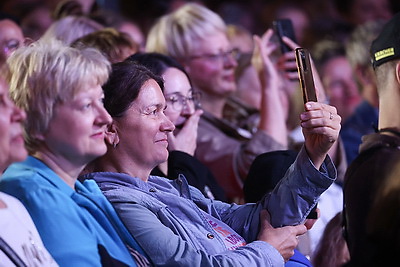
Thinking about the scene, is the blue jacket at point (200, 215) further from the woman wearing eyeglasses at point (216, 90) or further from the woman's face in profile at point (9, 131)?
the woman wearing eyeglasses at point (216, 90)

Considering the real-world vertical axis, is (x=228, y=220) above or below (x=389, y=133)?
below

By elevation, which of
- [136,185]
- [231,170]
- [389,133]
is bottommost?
[231,170]

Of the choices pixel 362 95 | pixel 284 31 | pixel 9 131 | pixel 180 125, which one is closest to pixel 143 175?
pixel 9 131

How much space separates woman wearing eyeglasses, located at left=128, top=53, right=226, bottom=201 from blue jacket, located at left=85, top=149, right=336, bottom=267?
0.41 m

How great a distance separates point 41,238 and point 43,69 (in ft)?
1.43

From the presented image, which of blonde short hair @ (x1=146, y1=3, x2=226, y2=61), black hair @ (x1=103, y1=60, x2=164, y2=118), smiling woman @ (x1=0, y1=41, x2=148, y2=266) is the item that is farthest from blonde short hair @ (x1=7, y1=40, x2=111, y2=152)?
blonde short hair @ (x1=146, y1=3, x2=226, y2=61)

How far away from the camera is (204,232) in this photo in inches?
112

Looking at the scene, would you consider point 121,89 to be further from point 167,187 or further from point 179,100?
point 179,100

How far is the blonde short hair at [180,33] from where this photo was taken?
474 cm

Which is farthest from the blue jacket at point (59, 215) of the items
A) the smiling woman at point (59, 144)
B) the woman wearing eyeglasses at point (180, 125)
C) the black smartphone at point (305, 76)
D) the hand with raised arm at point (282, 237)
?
the woman wearing eyeglasses at point (180, 125)

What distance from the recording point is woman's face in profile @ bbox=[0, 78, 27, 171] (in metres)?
2.30

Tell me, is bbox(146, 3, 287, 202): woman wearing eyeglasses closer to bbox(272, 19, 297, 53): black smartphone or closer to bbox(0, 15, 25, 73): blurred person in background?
bbox(272, 19, 297, 53): black smartphone

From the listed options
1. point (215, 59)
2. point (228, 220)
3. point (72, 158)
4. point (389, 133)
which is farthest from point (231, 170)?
point (72, 158)

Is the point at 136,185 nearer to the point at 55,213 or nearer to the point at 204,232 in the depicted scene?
the point at 204,232
